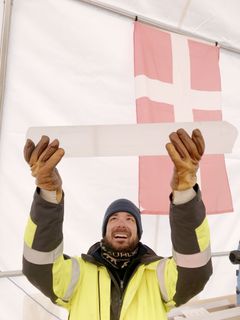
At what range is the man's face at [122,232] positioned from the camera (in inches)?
34.7

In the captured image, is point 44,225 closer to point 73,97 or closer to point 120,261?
point 120,261

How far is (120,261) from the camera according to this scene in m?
0.84

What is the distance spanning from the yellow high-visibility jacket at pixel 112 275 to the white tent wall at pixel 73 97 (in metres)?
0.61

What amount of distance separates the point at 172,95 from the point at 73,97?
53 cm

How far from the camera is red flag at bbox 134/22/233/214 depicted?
151 centimetres

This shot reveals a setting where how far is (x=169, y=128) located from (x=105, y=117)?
2.90 feet

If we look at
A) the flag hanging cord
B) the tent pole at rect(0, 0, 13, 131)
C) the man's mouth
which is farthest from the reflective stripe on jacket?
the flag hanging cord

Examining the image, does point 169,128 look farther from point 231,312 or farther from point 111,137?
point 231,312

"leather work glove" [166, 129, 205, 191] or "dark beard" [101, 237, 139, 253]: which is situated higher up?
"leather work glove" [166, 129, 205, 191]

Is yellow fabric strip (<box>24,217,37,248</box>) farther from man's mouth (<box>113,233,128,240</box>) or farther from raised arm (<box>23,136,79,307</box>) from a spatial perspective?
man's mouth (<box>113,233,128,240</box>)

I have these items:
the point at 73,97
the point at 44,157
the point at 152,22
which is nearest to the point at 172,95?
the point at 152,22

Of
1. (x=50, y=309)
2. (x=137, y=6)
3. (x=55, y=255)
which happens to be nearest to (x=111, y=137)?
(x=55, y=255)

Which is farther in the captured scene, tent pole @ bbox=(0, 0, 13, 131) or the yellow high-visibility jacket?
tent pole @ bbox=(0, 0, 13, 131)

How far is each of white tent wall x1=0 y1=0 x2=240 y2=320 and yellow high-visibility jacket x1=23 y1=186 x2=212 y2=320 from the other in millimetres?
607
